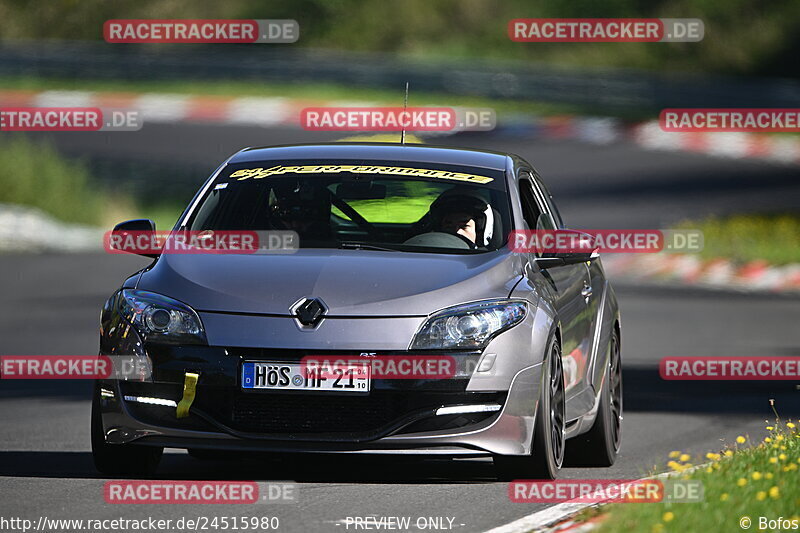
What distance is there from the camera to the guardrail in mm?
40031

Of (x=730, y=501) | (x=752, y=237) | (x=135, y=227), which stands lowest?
(x=730, y=501)

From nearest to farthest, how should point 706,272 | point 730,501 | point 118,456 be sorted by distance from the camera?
point 730,501
point 118,456
point 706,272

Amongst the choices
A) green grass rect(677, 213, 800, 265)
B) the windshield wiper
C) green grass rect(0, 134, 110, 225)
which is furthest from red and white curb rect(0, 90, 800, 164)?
the windshield wiper

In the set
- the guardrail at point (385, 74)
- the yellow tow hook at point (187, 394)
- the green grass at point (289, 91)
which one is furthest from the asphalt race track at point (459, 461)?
the guardrail at point (385, 74)

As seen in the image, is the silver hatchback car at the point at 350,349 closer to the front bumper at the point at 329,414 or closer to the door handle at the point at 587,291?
the front bumper at the point at 329,414

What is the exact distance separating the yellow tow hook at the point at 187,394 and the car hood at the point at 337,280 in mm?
305

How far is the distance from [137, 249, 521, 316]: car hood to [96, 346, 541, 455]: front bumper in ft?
0.79

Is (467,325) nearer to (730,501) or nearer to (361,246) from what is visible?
(361,246)

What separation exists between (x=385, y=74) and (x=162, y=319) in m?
32.9

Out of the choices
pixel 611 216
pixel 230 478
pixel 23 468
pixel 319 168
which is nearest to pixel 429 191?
pixel 319 168

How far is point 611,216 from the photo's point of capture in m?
27.2

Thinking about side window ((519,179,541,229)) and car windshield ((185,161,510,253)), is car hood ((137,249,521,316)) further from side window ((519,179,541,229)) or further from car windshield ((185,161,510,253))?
side window ((519,179,541,229))

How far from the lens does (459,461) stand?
31.5 feet

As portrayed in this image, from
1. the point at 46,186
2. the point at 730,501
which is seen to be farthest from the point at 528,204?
the point at 46,186
